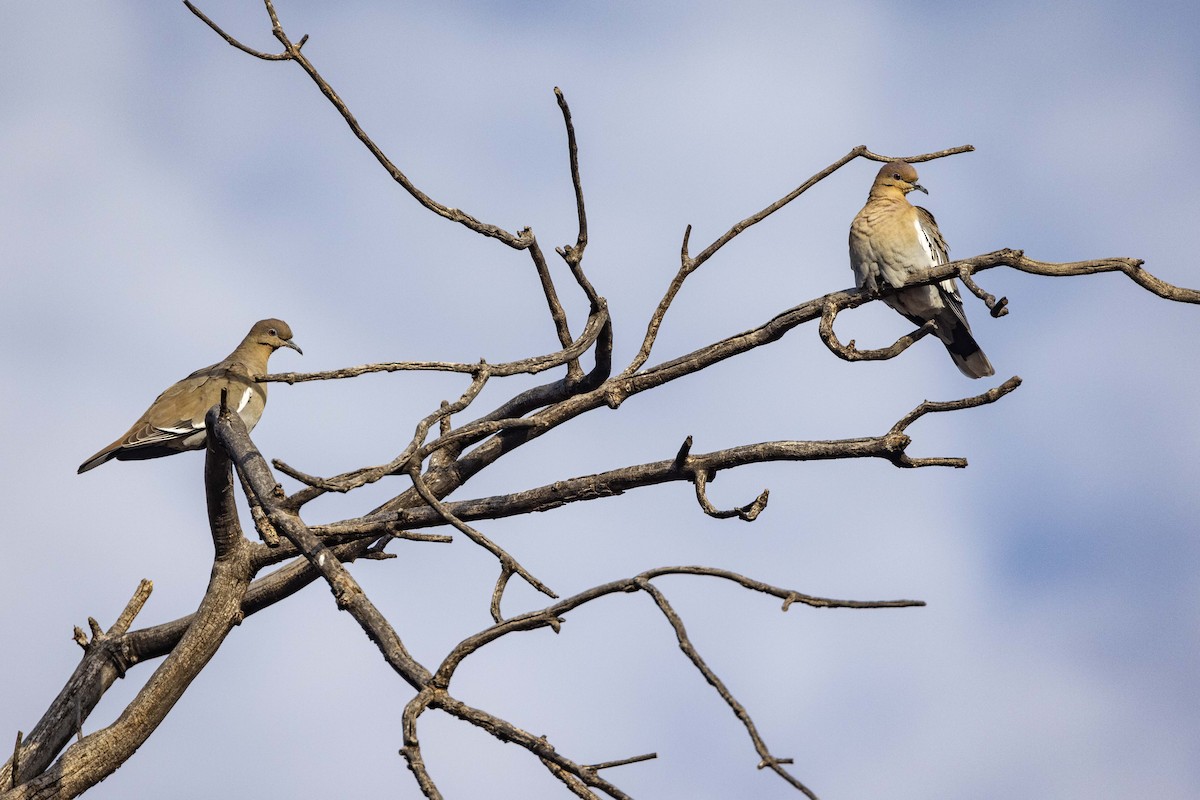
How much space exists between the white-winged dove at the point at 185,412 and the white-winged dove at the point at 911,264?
3.34 metres

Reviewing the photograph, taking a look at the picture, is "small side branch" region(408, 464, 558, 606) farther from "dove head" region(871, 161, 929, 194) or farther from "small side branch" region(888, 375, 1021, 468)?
"dove head" region(871, 161, 929, 194)

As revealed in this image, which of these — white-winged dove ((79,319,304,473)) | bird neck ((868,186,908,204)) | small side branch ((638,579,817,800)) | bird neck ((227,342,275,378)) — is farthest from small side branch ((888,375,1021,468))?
bird neck ((227,342,275,378))

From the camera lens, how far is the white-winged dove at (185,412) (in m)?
6.57

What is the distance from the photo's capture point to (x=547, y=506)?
4273 mm

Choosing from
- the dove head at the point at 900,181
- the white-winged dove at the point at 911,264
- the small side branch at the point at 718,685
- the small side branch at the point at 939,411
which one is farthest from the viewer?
the dove head at the point at 900,181

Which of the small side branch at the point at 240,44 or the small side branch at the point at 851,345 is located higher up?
the small side branch at the point at 240,44

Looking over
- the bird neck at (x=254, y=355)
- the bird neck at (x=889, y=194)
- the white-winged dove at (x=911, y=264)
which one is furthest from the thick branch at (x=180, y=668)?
the bird neck at (x=889, y=194)

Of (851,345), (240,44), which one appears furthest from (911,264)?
(240,44)

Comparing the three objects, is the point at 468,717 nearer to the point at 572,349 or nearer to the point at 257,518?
the point at 257,518

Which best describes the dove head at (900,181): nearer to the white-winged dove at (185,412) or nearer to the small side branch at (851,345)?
the small side branch at (851,345)

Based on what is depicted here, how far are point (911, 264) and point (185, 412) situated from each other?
407 cm

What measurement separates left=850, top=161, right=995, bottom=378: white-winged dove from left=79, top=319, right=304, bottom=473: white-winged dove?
3.34 metres

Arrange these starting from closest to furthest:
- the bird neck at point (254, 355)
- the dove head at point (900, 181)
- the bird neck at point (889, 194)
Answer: the bird neck at point (889, 194), the dove head at point (900, 181), the bird neck at point (254, 355)

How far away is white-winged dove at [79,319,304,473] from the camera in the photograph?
6.57 metres
